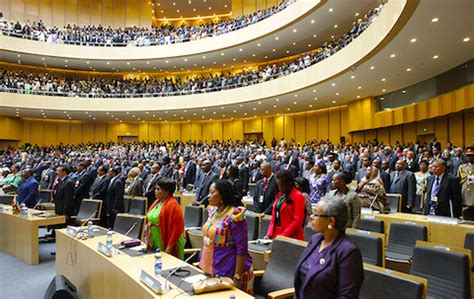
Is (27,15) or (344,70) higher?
(27,15)

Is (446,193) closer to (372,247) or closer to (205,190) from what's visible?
(372,247)

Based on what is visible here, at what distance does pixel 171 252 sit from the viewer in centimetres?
395

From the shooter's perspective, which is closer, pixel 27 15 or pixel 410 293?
pixel 410 293

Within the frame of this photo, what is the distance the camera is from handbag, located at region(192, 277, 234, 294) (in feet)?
8.77

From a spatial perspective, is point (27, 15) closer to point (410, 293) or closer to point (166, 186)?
point (166, 186)

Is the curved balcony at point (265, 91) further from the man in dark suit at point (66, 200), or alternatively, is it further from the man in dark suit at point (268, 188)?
the man in dark suit at point (66, 200)

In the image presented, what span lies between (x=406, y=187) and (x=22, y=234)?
705 centimetres

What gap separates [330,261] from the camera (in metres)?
2.09

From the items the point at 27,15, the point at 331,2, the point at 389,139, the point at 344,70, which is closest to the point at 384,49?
the point at 344,70

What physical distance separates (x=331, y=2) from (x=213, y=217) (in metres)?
15.4

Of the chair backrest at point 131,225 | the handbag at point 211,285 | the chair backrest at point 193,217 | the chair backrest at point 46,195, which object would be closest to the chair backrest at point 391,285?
the handbag at point 211,285

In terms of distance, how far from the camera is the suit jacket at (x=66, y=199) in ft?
23.8

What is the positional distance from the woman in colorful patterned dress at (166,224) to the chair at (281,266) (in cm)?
101

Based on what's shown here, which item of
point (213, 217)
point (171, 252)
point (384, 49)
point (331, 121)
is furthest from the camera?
point (331, 121)
